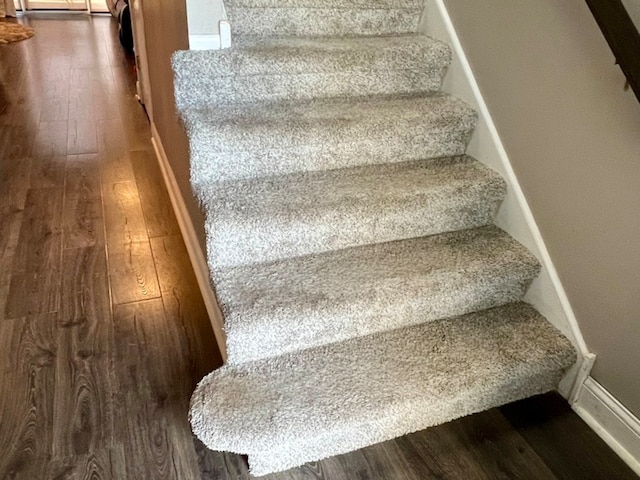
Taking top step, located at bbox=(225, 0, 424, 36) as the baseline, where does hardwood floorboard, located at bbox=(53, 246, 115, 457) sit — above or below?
below

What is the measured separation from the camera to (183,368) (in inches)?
66.1

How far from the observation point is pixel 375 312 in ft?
5.08

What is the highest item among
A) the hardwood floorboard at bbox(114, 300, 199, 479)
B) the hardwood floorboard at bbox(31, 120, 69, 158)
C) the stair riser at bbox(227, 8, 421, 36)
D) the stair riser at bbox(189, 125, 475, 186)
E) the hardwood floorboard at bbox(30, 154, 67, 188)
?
the stair riser at bbox(227, 8, 421, 36)

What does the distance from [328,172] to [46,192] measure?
5.05 feet

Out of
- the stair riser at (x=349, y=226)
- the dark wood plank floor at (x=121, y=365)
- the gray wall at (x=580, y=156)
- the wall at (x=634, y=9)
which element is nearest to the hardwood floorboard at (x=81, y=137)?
the dark wood plank floor at (x=121, y=365)

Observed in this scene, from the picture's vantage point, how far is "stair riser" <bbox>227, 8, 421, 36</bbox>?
6.48ft

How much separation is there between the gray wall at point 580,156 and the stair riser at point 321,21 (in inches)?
18.0

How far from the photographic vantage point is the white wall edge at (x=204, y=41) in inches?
69.8

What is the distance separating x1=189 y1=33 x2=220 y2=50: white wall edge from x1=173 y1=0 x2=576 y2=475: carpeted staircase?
0.05 metres

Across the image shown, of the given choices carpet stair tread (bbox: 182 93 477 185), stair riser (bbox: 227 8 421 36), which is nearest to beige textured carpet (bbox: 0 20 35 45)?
stair riser (bbox: 227 8 421 36)

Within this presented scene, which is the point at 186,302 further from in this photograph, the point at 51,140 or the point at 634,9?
the point at 51,140

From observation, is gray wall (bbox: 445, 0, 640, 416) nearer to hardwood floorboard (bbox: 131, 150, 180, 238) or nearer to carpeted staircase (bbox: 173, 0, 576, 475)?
carpeted staircase (bbox: 173, 0, 576, 475)

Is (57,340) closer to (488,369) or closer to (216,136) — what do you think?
(216,136)

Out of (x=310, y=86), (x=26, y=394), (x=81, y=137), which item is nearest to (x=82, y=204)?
(x=81, y=137)
